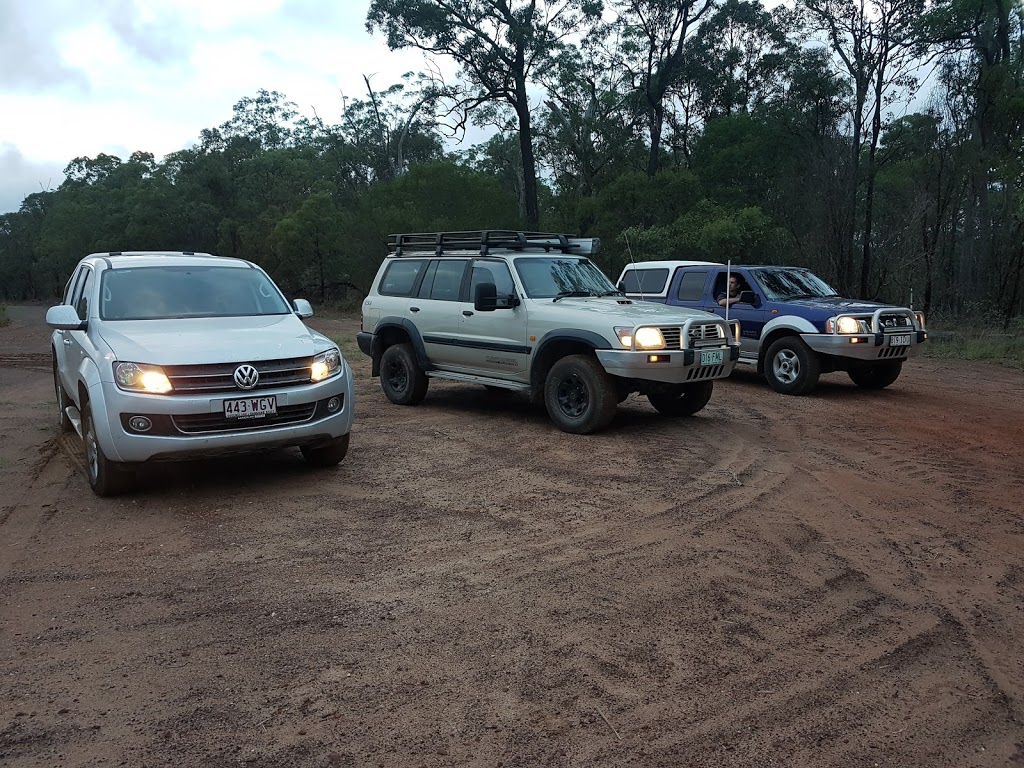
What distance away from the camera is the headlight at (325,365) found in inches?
255

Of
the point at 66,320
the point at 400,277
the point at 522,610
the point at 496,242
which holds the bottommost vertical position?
the point at 522,610

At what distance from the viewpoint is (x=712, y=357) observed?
8.28 m

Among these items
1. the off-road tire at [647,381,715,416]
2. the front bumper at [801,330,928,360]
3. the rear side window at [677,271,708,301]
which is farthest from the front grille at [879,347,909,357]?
the off-road tire at [647,381,715,416]

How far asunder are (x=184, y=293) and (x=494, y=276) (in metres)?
3.43

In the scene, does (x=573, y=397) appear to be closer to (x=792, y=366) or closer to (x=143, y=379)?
(x=143, y=379)

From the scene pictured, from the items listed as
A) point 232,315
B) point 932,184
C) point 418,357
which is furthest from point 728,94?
point 232,315

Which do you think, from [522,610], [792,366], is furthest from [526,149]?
[522,610]

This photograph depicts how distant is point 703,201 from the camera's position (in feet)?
88.9

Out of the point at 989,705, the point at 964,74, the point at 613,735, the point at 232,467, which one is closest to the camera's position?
the point at 613,735

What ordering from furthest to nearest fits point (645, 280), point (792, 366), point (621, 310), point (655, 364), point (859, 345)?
1. point (645, 280)
2. point (792, 366)
3. point (859, 345)
4. point (621, 310)
5. point (655, 364)

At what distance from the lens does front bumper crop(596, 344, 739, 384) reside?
Answer: 310 inches

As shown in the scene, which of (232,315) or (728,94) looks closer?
(232,315)

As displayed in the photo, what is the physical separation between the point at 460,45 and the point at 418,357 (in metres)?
26.9

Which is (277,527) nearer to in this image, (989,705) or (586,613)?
(586,613)
